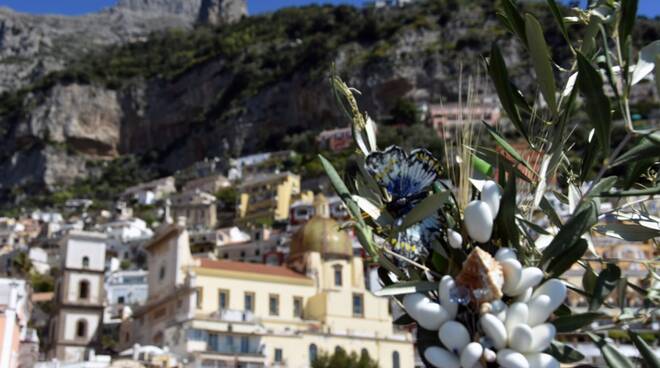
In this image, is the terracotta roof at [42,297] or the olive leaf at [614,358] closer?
the olive leaf at [614,358]

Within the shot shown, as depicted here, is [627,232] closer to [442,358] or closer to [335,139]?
[442,358]

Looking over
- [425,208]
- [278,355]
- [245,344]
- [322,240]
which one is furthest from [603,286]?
[322,240]

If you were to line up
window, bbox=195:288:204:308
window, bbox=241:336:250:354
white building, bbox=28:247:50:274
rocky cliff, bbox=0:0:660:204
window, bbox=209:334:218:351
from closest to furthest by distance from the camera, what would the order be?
1. window, bbox=209:334:218:351
2. window, bbox=241:336:250:354
3. window, bbox=195:288:204:308
4. white building, bbox=28:247:50:274
5. rocky cliff, bbox=0:0:660:204

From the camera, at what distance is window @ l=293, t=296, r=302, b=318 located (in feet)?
130

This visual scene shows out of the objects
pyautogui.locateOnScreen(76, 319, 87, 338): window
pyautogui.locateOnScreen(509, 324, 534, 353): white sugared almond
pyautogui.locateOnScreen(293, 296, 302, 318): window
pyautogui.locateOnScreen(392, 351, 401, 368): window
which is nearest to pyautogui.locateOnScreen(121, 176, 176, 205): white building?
pyautogui.locateOnScreen(76, 319, 87, 338): window

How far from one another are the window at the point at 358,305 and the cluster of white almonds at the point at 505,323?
36339 millimetres

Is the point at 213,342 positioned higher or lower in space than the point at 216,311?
lower

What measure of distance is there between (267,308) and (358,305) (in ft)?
14.9

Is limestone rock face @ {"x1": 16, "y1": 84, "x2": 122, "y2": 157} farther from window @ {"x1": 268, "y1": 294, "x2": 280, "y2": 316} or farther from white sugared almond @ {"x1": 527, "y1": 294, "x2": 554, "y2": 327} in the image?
white sugared almond @ {"x1": 527, "y1": 294, "x2": 554, "y2": 327}

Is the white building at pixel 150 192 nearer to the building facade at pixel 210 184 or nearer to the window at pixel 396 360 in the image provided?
the building facade at pixel 210 184

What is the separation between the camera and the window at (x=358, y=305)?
40719mm

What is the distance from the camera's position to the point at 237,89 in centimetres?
14012

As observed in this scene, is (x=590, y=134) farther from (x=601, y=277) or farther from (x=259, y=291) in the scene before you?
(x=259, y=291)

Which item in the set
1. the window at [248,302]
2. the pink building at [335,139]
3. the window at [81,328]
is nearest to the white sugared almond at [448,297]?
the window at [248,302]
